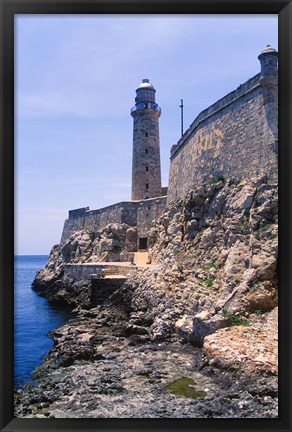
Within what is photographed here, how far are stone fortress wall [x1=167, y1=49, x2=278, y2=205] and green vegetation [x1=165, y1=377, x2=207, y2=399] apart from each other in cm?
827

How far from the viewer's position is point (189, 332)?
52.2 feet

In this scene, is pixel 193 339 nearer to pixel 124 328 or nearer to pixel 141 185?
pixel 124 328

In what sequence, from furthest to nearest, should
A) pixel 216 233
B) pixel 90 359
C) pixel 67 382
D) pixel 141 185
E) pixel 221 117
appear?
pixel 141 185
pixel 221 117
pixel 216 233
pixel 90 359
pixel 67 382

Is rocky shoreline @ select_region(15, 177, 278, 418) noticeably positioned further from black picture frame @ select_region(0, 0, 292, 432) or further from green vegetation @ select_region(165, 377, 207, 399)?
black picture frame @ select_region(0, 0, 292, 432)

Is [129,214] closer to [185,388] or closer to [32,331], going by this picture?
[32,331]

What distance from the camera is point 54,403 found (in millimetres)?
11227

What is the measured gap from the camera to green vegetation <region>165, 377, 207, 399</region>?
11.2 metres

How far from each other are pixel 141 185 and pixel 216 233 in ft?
57.7

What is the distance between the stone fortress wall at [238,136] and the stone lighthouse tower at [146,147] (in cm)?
1005

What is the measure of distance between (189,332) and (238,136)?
914cm

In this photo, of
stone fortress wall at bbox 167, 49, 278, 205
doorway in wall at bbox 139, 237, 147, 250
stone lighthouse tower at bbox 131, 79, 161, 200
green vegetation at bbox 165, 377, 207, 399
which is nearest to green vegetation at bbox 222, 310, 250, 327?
green vegetation at bbox 165, 377, 207, 399

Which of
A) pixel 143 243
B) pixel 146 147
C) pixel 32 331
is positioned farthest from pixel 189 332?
pixel 146 147

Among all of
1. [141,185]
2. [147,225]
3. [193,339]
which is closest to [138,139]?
[141,185]
